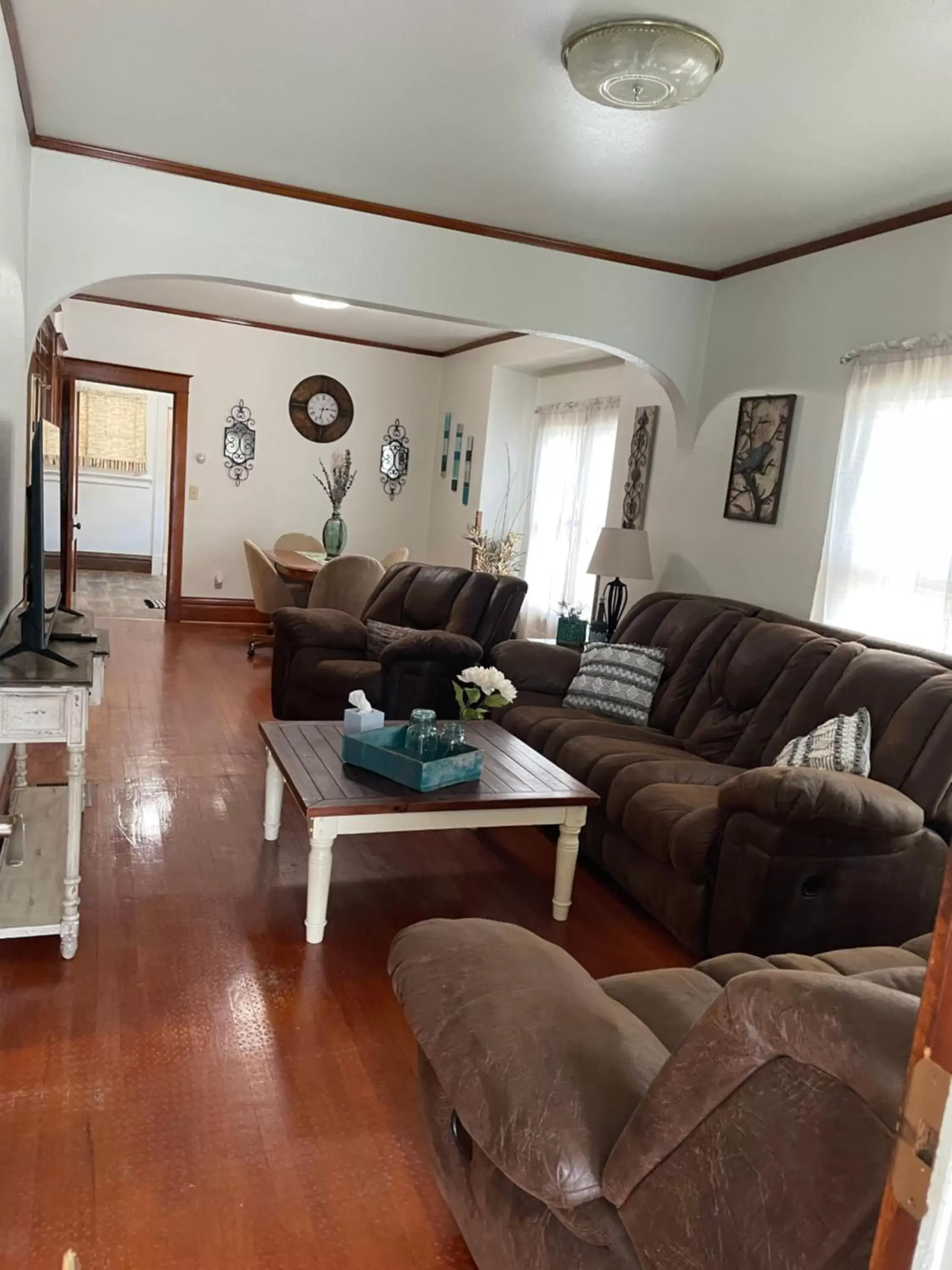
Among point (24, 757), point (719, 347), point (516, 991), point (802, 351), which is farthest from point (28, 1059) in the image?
point (719, 347)

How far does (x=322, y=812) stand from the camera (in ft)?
8.61

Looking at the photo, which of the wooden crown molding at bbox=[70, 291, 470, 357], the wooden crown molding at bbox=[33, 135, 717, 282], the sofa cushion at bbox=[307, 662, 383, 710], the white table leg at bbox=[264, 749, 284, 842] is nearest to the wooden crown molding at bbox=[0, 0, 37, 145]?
the wooden crown molding at bbox=[33, 135, 717, 282]

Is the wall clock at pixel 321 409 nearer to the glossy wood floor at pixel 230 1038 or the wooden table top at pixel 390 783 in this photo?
the glossy wood floor at pixel 230 1038

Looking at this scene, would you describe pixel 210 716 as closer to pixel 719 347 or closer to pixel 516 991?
pixel 719 347

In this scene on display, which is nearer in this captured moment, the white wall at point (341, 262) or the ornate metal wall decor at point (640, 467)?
the white wall at point (341, 262)

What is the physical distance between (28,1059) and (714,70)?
9.83 ft

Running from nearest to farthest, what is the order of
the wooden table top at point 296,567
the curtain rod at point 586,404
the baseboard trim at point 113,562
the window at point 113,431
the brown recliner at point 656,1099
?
the brown recliner at point 656,1099
the curtain rod at point 586,404
the wooden table top at point 296,567
the window at point 113,431
the baseboard trim at point 113,562

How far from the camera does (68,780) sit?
8.30 feet

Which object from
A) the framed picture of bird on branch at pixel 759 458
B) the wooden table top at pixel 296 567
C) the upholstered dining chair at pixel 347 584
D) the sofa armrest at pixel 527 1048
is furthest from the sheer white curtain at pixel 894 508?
the wooden table top at pixel 296 567

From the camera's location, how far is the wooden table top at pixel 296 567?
22.1ft

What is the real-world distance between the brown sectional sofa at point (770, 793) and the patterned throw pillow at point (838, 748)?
7 centimetres

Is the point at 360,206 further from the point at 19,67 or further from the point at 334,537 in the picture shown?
the point at 334,537

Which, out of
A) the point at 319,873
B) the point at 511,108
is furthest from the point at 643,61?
the point at 319,873

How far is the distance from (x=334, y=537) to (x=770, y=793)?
5.56 meters
